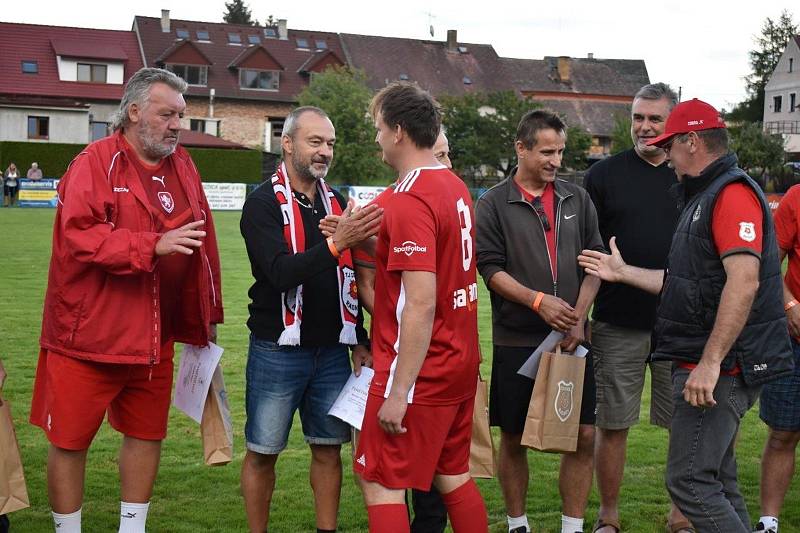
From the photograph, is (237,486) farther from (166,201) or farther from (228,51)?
(228,51)

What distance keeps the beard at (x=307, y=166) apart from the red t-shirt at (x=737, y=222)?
1.98 meters

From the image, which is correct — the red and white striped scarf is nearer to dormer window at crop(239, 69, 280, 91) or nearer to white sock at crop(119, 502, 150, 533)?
white sock at crop(119, 502, 150, 533)

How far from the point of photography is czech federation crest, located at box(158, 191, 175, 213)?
5.25m

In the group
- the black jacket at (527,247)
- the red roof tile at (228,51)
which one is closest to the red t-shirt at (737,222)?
the black jacket at (527,247)

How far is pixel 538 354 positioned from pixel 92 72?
195 ft

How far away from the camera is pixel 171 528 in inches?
234

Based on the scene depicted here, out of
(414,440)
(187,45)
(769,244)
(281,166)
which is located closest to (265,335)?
(281,166)

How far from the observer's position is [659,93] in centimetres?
625

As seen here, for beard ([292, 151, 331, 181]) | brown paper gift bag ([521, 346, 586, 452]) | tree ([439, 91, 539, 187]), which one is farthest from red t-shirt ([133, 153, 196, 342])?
tree ([439, 91, 539, 187])

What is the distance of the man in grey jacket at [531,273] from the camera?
565cm

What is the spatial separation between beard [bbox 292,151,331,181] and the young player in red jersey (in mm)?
984

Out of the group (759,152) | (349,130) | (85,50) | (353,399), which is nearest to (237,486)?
(353,399)

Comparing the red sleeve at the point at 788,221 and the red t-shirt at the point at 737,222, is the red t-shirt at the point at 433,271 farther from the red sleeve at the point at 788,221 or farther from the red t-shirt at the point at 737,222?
the red sleeve at the point at 788,221

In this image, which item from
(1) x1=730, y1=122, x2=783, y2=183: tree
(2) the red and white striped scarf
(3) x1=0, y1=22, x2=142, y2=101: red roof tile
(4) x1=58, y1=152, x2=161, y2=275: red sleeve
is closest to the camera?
(4) x1=58, y1=152, x2=161, y2=275: red sleeve
